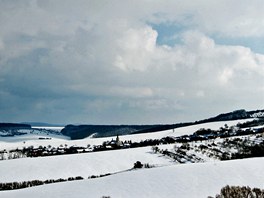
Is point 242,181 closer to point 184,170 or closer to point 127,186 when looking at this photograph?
point 184,170

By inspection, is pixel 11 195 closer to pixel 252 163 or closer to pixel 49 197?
pixel 49 197

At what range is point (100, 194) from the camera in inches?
3661

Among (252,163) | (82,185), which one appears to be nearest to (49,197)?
(82,185)

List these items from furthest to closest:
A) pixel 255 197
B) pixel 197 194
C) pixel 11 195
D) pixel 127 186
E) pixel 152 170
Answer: pixel 152 170
pixel 11 195
pixel 127 186
pixel 197 194
pixel 255 197

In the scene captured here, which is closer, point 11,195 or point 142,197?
point 142,197

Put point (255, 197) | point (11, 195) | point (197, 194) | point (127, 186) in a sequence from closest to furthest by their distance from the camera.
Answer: point (255, 197) < point (197, 194) < point (127, 186) < point (11, 195)

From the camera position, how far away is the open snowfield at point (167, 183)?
9338 centimetres

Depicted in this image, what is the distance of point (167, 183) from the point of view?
100250mm

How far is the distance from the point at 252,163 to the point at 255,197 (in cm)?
5228

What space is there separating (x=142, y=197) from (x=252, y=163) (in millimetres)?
43944

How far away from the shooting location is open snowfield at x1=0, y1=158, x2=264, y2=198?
93.4 metres

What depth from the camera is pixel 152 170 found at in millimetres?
114312

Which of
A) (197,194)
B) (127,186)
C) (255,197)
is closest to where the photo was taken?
(255,197)

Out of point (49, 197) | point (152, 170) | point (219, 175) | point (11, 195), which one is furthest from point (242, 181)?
point (11, 195)
